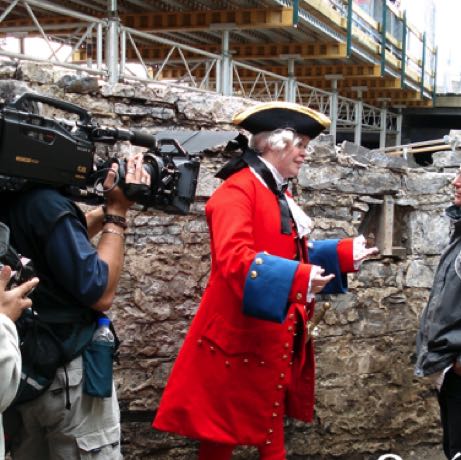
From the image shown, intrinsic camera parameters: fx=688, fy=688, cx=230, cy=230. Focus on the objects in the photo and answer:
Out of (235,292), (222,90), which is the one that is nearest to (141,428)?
(235,292)

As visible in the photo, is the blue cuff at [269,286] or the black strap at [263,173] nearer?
the blue cuff at [269,286]

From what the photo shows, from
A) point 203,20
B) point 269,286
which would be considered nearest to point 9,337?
point 269,286

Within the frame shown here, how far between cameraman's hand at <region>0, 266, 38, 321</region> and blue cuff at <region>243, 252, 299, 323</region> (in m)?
0.85

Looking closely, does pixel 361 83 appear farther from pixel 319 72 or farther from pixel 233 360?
pixel 233 360

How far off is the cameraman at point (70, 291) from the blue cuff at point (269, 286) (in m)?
0.46

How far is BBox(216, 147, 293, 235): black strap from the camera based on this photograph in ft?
8.64

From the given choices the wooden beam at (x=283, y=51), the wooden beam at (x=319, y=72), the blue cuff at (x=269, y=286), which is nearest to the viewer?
the blue cuff at (x=269, y=286)

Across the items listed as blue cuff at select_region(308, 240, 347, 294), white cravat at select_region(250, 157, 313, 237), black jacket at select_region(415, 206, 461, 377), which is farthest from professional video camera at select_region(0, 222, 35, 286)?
black jacket at select_region(415, 206, 461, 377)

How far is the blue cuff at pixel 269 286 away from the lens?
2.29 meters

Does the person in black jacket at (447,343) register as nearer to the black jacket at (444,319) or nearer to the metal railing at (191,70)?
the black jacket at (444,319)

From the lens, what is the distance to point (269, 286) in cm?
229

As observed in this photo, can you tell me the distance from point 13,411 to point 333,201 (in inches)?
79.9

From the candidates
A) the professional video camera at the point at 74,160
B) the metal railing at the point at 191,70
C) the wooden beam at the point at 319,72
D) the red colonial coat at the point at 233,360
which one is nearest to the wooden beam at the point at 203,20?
the metal railing at the point at 191,70

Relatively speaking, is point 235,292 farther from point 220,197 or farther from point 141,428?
point 141,428
